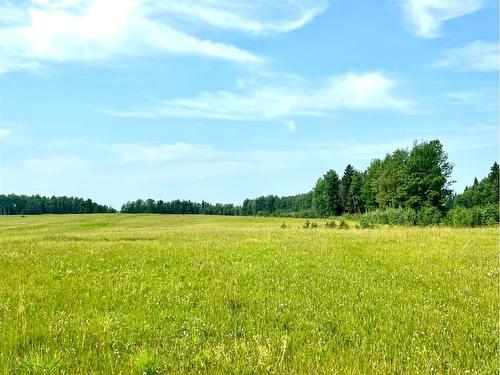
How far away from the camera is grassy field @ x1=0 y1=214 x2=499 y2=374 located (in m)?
6.19

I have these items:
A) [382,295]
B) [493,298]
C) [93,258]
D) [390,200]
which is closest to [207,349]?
[382,295]

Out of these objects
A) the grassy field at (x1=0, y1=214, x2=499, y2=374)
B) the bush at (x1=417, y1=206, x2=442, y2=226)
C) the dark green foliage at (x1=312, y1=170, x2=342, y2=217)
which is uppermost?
the dark green foliage at (x1=312, y1=170, x2=342, y2=217)

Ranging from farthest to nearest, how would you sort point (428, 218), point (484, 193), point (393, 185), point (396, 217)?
point (484, 193), point (393, 185), point (396, 217), point (428, 218)

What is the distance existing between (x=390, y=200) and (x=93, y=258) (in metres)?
117

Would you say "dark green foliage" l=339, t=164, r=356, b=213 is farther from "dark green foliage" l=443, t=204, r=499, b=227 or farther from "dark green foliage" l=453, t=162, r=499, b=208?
"dark green foliage" l=443, t=204, r=499, b=227

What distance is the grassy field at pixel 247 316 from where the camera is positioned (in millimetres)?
6188

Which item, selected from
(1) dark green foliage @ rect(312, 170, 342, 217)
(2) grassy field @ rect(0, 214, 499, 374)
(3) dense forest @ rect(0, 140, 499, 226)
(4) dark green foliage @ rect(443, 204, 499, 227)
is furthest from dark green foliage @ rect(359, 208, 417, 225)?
(1) dark green foliage @ rect(312, 170, 342, 217)

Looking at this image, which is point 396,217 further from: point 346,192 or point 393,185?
point 346,192

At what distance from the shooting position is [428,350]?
22.0 ft

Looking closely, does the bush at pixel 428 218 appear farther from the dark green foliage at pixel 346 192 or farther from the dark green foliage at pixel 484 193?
the dark green foliage at pixel 346 192

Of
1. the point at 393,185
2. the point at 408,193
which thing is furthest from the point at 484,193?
the point at 408,193

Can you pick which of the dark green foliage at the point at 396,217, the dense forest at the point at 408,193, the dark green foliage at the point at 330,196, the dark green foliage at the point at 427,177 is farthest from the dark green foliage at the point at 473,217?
the dark green foliage at the point at 330,196

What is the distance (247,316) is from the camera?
8.62 meters

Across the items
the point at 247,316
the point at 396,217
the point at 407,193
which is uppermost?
the point at 407,193
